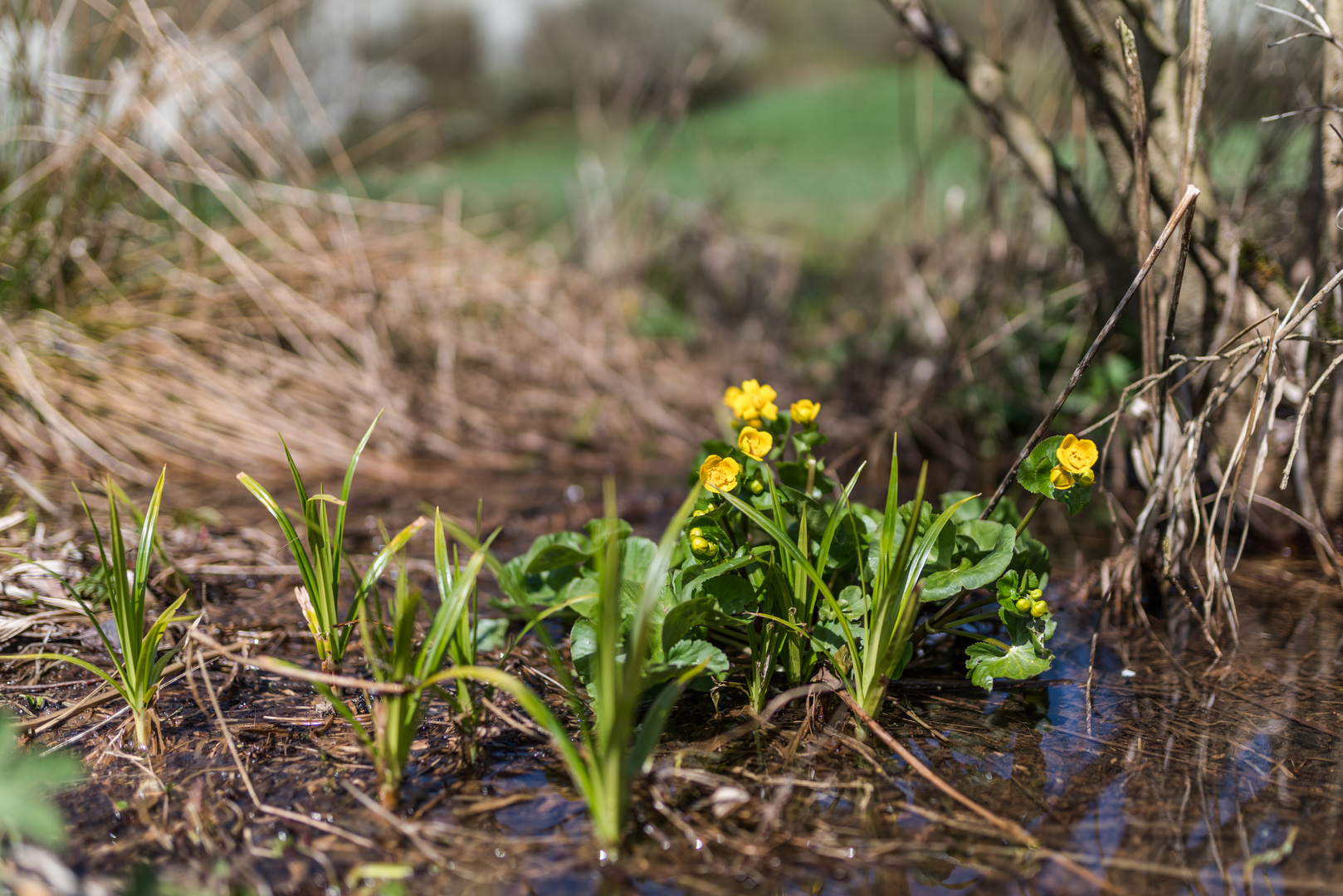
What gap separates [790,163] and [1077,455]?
11210 millimetres

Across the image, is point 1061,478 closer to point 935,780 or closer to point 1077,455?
point 1077,455

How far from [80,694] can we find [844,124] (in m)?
14.5

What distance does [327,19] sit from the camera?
6855mm

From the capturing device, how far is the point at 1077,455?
1.37 meters

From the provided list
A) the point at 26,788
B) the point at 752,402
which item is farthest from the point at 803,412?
the point at 26,788

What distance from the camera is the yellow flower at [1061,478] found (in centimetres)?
139

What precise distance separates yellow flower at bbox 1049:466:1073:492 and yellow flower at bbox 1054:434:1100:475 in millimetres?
15

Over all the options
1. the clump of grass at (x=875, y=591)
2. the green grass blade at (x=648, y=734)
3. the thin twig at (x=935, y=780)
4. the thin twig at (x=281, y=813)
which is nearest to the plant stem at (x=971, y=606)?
the clump of grass at (x=875, y=591)

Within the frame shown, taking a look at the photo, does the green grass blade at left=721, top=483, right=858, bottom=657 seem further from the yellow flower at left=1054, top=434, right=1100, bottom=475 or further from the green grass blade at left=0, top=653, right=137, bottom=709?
the green grass blade at left=0, top=653, right=137, bottom=709

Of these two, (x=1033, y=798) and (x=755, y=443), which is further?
(x=755, y=443)

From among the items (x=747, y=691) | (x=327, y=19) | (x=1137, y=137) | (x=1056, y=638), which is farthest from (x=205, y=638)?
(x=327, y=19)

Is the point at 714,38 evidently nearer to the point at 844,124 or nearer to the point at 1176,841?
the point at 1176,841

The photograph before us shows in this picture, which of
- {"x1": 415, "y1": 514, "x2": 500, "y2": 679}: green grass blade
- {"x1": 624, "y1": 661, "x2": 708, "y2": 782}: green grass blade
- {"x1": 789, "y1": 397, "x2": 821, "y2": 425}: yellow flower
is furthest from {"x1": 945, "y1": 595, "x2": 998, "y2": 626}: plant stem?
{"x1": 415, "y1": 514, "x2": 500, "y2": 679}: green grass blade

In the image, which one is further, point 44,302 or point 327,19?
point 327,19
